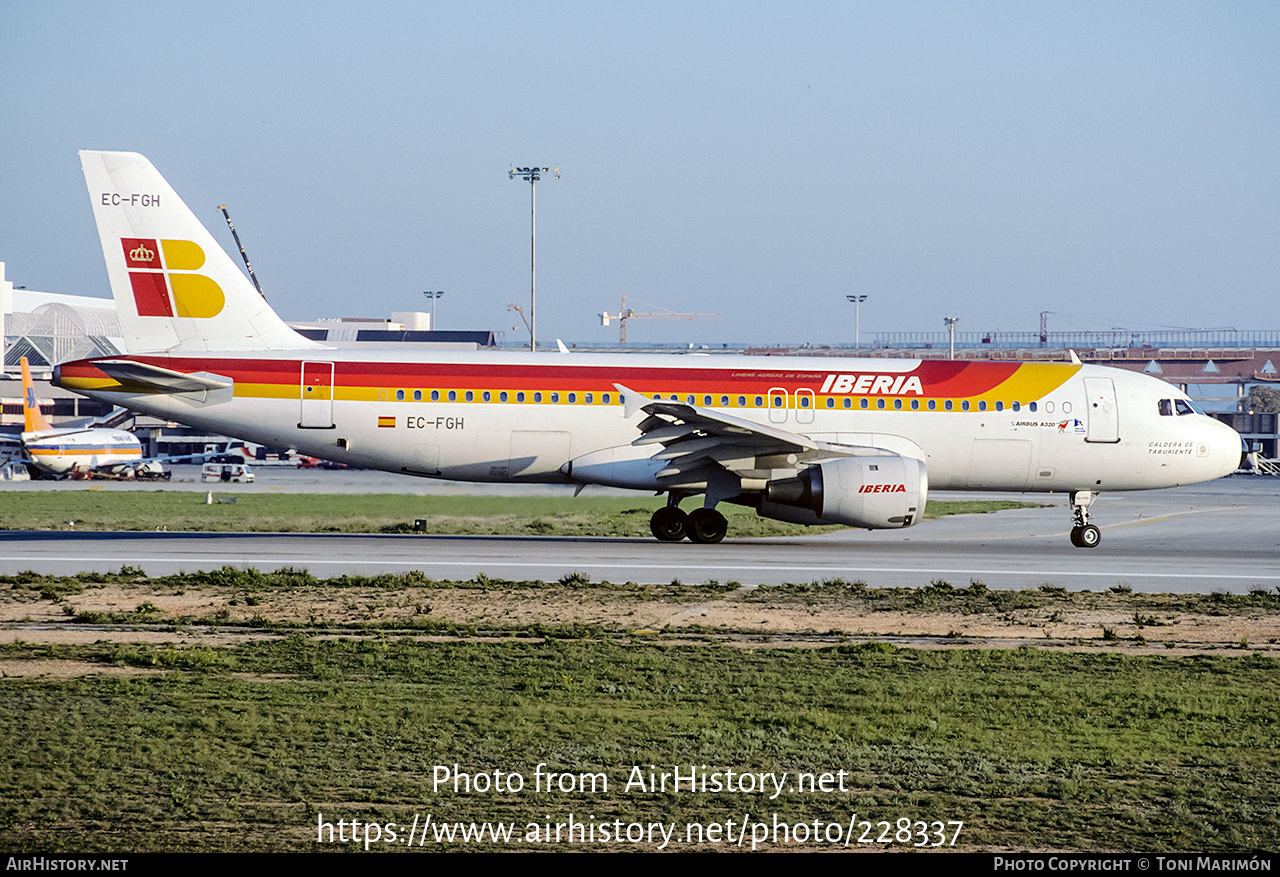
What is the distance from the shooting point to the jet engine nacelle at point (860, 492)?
22188 millimetres

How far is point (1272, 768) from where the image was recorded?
324 inches

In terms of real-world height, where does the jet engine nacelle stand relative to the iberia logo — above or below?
below

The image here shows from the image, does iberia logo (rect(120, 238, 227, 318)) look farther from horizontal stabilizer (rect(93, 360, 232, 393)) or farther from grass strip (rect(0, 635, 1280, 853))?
grass strip (rect(0, 635, 1280, 853))

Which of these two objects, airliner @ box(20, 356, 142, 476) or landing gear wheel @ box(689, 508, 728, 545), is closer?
landing gear wheel @ box(689, 508, 728, 545)

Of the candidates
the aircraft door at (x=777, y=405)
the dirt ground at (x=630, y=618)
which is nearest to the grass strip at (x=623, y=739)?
the dirt ground at (x=630, y=618)

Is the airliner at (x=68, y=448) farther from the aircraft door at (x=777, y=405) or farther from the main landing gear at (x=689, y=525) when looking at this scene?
the aircraft door at (x=777, y=405)

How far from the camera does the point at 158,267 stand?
76.6ft

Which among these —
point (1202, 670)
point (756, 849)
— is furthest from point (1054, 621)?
point (756, 849)

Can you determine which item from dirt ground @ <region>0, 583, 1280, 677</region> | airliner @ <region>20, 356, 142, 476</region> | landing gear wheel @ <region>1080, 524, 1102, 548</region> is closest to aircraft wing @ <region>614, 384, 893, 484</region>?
landing gear wheel @ <region>1080, 524, 1102, 548</region>

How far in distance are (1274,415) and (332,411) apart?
300 ft

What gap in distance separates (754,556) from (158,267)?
13.2m

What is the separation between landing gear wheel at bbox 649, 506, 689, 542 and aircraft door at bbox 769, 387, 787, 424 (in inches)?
110

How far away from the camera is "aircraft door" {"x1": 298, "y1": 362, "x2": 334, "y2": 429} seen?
23344 millimetres

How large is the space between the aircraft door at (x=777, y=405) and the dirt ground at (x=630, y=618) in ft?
24.9
